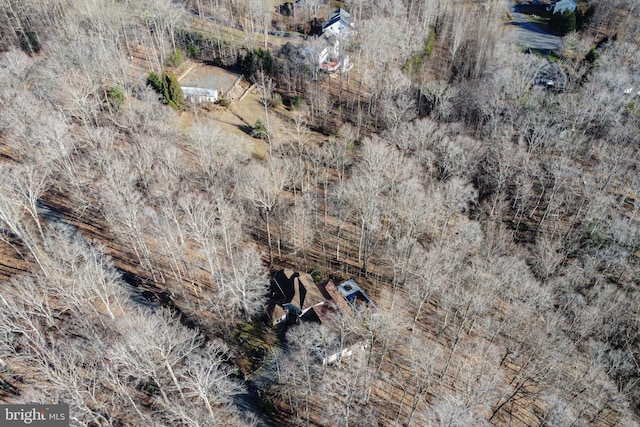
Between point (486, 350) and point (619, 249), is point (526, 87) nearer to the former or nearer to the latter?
point (619, 249)

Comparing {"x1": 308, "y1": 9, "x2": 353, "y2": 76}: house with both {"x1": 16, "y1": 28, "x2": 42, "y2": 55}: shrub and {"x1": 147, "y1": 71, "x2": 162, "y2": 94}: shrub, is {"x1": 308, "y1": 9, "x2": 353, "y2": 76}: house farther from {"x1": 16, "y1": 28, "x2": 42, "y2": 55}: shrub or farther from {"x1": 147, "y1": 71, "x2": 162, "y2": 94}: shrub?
{"x1": 16, "y1": 28, "x2": 42, "y2": 55}: shrub

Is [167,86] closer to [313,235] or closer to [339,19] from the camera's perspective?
[313,235]

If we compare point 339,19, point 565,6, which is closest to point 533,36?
point 565,6

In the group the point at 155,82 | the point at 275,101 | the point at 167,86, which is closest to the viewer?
the point at 155,82

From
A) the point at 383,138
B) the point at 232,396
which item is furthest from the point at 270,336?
the point at 383,138

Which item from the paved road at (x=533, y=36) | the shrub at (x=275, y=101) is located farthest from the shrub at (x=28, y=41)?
the paved road at (x=533, y=36)
